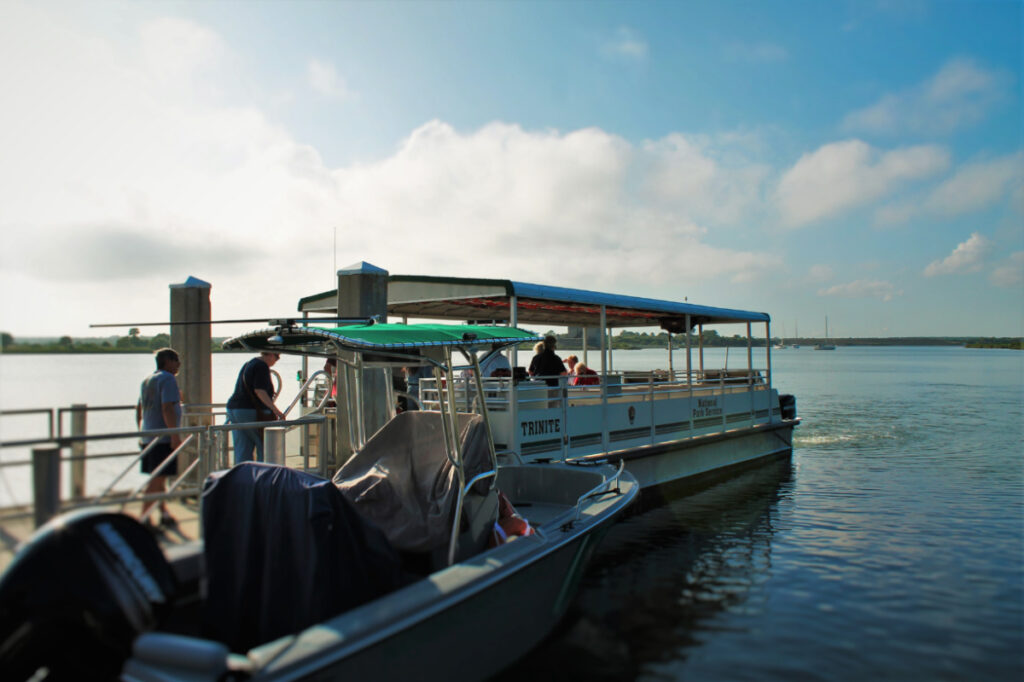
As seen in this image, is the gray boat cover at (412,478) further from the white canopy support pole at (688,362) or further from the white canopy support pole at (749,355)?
the white canopy support pole at (749,355)

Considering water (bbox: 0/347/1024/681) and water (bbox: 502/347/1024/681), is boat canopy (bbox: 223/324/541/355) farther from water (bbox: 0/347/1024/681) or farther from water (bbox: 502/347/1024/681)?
water (bbox: 502/347/1024/681)

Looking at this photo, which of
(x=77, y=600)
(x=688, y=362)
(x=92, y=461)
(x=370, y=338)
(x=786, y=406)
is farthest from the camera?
(x=786, y=406)

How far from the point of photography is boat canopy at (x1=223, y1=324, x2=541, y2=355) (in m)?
4.25

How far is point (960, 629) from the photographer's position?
19.7 ft

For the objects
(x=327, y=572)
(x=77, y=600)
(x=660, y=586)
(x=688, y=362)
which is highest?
(x=688, y=362)

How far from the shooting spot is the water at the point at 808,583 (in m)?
5.38

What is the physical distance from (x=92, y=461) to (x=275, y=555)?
5.57 feet

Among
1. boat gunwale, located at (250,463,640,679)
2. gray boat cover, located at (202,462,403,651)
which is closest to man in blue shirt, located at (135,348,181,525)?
gray boat cover, located at (202,462,403,651)

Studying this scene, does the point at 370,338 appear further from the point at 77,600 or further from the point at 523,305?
the point at 523,305

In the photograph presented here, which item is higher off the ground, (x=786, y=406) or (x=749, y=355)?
(x=749, y=355)

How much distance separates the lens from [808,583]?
717cm

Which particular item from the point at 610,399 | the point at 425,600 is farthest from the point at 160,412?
the point at 610,399

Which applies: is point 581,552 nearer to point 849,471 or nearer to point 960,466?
point 849,471

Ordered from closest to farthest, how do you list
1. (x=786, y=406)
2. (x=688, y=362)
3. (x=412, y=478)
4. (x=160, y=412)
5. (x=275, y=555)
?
(x=275, y=555) < (x=412, y=478) < (x=160, y=412) < (x=688, y=362) < (x=786, y=406)
